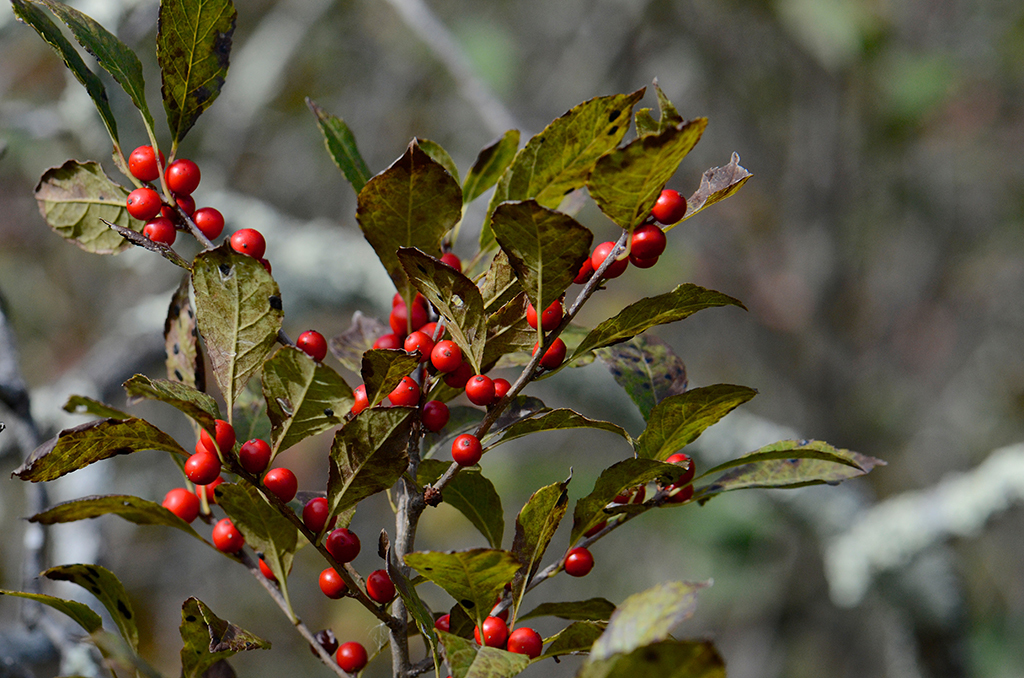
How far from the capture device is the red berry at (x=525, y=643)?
16.5 inches

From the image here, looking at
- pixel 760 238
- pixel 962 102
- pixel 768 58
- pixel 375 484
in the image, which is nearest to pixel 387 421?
pixel 375 484

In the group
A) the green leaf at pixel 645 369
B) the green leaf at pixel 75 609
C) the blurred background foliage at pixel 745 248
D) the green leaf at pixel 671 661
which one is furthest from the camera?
the blurred background foliage at pixel 745 248

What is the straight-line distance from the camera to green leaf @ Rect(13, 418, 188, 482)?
1.14 ft

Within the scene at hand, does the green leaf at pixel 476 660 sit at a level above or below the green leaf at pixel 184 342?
below

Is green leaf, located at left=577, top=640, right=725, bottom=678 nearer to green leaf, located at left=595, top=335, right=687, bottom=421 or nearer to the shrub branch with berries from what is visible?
the shrub branch with berries

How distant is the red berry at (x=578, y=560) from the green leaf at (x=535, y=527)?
0.10ft

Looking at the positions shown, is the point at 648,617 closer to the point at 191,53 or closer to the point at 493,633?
the point at 493,633

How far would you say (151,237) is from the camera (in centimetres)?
43

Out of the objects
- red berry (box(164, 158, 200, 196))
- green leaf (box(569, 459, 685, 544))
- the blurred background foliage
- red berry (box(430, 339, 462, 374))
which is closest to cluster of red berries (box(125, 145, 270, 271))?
red berry (box(164, 158, 200, 196))

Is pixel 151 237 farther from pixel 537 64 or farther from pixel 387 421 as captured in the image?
pixel 537 64

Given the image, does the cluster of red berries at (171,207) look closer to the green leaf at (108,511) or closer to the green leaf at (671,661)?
the green leaf at (108,511)

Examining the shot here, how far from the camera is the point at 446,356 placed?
409 millimetres

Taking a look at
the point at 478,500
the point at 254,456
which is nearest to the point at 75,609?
the point at 254,456

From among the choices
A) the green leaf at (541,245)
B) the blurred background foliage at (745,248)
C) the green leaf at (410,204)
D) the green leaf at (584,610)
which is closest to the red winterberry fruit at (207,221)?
the green leaf at (410,204)
